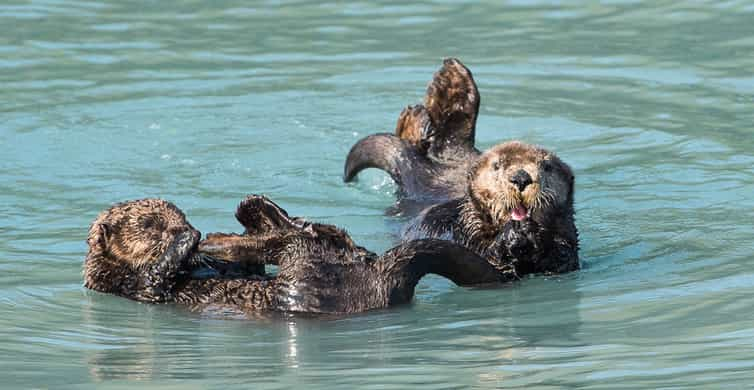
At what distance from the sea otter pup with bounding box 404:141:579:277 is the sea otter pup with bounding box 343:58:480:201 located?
1.22m

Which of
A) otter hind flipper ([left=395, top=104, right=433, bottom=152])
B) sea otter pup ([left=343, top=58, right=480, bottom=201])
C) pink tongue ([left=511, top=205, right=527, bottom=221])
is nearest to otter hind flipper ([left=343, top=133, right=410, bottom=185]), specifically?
sea otter pup ([left=343, top=58, right=480, bottom=201])

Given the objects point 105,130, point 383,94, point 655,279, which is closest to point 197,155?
point 105,130

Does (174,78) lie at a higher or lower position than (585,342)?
higher

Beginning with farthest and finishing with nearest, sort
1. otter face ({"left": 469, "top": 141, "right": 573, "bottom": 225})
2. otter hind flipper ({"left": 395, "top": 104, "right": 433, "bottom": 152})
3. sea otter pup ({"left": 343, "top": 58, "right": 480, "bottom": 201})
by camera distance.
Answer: otter hind flipper ({"left": 395, "top": 104, "right": 433, "bottom": 152}) < sea otter pup ({"left": 343, "top": 58, "right": 480, "bottom": 201}) < otter face ({"left": 469, "top": 141, "right": 573, "bottom": 225})

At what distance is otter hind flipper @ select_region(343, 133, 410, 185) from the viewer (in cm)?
874

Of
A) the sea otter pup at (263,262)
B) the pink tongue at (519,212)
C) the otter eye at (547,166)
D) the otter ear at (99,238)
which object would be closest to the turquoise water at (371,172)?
the sea otter pup at (263,262)

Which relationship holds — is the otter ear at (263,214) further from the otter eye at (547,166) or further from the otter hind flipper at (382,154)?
the otter hind flipper at (382,154)

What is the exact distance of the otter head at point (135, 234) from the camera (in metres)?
6.56

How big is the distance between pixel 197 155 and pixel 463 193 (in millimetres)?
2439

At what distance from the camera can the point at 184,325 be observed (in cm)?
608

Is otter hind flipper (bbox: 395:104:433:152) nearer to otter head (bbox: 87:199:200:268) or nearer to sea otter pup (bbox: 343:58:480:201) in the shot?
sea otter pup (bbox: 343:58:480:201)

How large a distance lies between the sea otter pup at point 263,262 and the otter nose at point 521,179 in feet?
1.78

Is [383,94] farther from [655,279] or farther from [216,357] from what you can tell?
[216,357]

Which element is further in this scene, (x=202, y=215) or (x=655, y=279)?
(x=202, y=215)
